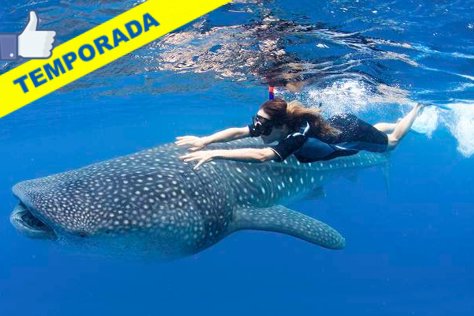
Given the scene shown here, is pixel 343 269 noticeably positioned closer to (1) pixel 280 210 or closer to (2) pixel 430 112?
(2) pixel 430 112

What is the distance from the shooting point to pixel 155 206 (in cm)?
509

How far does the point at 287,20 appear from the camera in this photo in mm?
9680

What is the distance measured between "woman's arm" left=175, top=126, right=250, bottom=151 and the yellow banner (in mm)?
2676

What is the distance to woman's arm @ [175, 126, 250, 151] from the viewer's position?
680cm

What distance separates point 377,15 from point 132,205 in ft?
22.9

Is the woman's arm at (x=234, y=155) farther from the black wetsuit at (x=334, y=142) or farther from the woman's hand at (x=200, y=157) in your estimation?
the black wetsuit at (x=334, y=142)

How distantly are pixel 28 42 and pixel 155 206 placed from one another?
725 cm

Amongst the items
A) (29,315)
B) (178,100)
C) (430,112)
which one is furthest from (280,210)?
(178,100)

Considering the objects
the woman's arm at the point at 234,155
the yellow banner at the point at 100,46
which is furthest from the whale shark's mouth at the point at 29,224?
the yellow banner at the point at 100,46

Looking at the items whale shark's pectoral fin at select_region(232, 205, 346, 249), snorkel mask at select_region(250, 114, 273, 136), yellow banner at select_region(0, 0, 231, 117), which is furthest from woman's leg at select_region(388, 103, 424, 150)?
yellow banner at select_region(0, 0, 231, 117)

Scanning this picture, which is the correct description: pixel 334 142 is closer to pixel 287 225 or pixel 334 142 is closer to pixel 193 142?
pixel 287 225

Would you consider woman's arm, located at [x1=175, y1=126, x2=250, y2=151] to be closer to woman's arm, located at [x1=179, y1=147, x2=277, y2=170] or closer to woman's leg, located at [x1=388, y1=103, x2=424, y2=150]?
woman's arm, located at [x1=179, y1=147, x2=277, y2=170]

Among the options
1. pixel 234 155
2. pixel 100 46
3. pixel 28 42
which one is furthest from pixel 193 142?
pixel 28 42

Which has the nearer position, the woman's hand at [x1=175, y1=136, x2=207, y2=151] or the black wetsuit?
the black wetsuit
